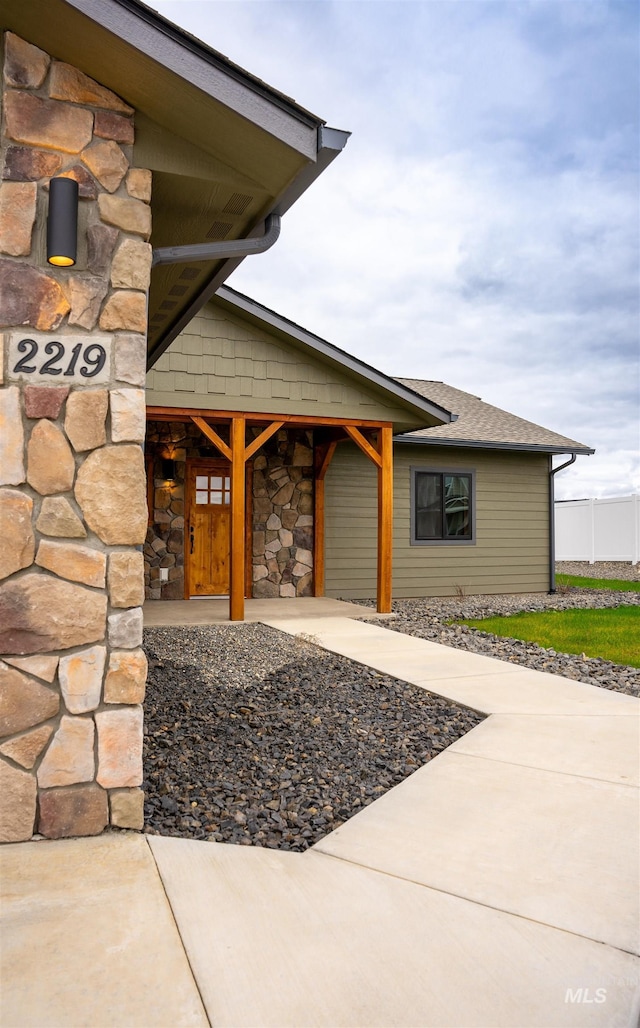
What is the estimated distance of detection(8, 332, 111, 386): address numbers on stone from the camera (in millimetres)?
2768

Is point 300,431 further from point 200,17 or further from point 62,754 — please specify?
point 62,754

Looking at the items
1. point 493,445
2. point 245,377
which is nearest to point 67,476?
point 245,377

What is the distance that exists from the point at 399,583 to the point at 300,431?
314 centimetres

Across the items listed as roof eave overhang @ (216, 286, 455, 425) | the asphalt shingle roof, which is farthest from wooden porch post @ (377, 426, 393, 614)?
the asphalt shingle roof

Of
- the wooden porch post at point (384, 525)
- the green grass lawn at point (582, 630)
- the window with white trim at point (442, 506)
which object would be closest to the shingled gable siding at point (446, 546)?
the window with white trim at point (442, 506)

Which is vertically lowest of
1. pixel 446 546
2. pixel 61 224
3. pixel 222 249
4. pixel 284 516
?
pixel 446 546

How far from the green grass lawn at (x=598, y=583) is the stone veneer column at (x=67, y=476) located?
13.1m

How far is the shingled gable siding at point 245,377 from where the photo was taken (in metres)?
8.78

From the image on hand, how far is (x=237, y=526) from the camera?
8.87 m

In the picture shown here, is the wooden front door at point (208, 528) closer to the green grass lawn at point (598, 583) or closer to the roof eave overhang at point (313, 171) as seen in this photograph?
the roof eave overhang at point (313, 171)

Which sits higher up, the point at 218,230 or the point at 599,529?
the point at 218,230

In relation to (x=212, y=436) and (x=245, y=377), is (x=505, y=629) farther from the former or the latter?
(x=245, y=377)

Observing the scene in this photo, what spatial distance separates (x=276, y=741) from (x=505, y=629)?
545cm

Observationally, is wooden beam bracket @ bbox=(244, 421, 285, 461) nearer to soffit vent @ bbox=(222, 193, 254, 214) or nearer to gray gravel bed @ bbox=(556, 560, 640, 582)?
soffit vent @ bbox=(222, 193, 254, 214)
